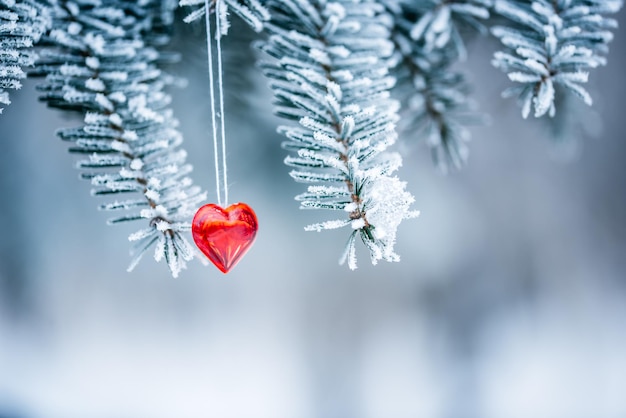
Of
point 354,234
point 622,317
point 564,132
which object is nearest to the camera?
point 354,234

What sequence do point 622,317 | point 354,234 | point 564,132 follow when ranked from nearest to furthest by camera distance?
point 354,234
point 564,132
point 622,317

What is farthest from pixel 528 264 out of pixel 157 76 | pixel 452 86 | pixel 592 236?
pixel 157 76

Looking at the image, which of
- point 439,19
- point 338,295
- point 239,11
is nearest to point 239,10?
point 239,11

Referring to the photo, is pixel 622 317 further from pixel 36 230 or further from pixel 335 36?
pixel 36 230

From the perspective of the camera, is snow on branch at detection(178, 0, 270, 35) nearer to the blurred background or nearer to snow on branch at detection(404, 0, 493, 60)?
snow on branch at detection(404, 0, 493, 60)

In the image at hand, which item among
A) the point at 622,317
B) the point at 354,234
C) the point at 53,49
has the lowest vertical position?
the point at 622,317

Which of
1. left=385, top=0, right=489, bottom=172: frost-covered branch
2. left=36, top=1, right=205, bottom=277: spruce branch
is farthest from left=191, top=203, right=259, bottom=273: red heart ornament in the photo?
left=385, top=0, right=489, bottom=172: frost-covered branch
